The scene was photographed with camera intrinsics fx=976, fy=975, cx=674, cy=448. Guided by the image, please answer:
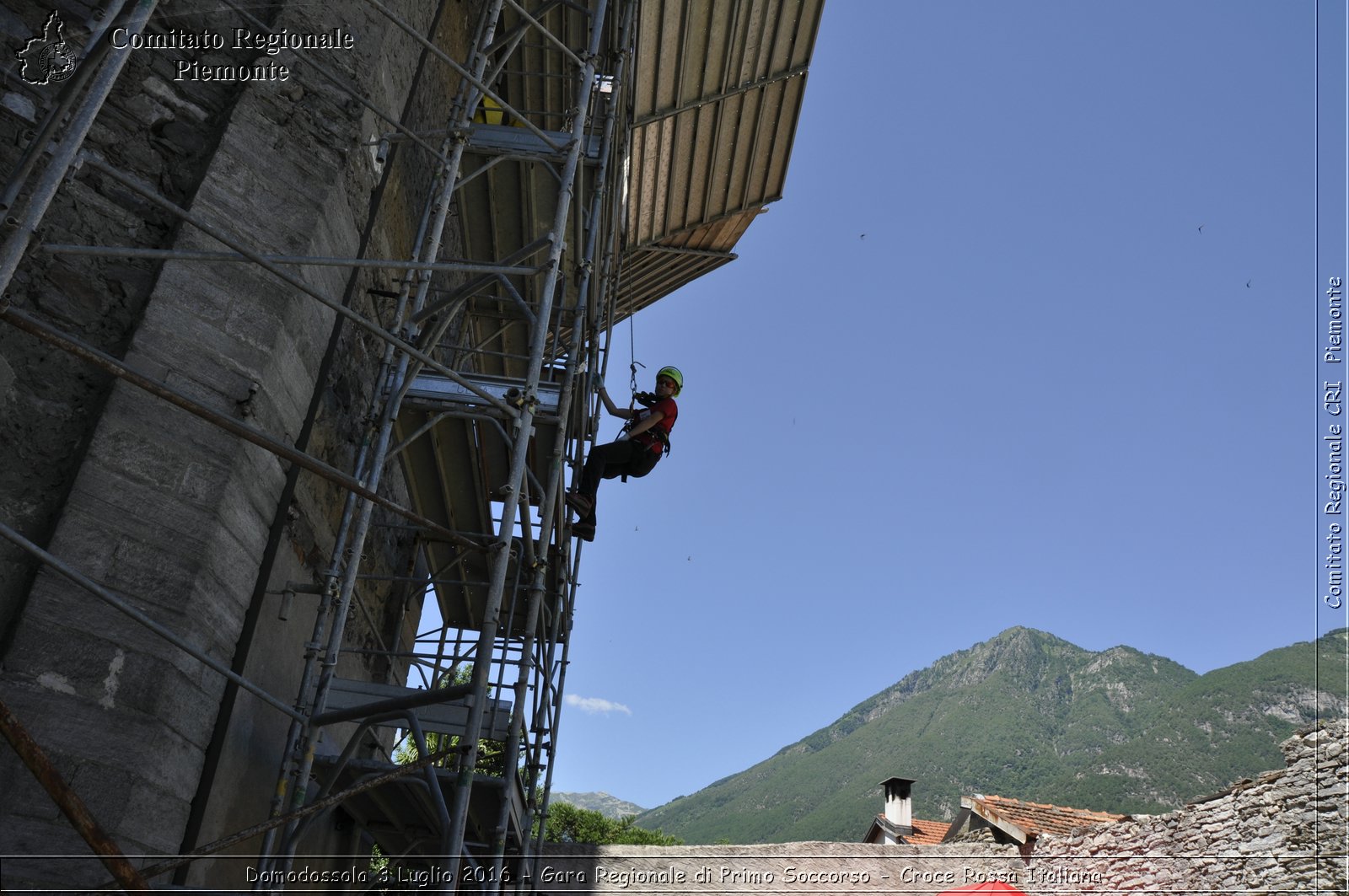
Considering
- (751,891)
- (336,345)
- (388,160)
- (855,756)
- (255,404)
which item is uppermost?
(855,756)

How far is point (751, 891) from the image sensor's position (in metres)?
12.8

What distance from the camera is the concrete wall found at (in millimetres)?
4227

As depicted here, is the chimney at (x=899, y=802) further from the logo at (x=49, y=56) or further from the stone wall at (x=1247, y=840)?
the logo at (x=49, y=56)

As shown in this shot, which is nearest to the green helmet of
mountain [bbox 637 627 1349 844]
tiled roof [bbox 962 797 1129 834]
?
tiled roof [bbox 962 797 1129 834]

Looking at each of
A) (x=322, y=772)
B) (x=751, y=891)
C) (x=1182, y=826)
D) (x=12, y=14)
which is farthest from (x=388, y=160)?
(x=1182, y=826)

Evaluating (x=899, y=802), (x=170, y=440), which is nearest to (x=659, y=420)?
(x=170, y=440)

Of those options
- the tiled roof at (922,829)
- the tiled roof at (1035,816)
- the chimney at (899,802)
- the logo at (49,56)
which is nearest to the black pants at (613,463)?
the logo at (49,56)

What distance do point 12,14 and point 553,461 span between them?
3572mm

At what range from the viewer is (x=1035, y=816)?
14367 millimetres

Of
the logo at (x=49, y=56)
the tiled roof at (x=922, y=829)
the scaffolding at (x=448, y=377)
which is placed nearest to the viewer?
the scaffolding at (x=448, y=377)

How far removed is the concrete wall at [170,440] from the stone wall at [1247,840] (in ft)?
33.9

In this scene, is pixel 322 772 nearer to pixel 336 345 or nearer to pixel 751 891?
pixel 336 345

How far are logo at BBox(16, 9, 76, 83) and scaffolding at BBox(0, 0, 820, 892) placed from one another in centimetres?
40

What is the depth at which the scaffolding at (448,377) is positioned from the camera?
409 cm
